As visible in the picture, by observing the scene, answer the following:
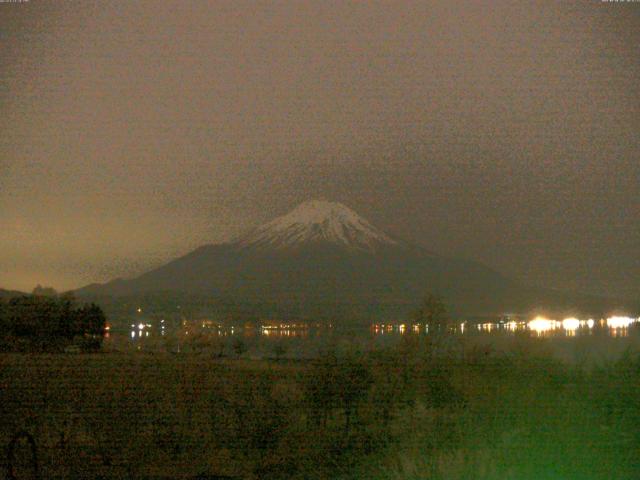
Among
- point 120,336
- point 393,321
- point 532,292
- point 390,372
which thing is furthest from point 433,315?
point 532,292

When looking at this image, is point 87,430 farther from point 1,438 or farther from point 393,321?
point 393,321

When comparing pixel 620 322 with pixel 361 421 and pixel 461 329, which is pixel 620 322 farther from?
pixel 361 421

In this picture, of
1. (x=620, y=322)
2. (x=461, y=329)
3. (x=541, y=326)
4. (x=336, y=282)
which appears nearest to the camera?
(x=541, y=326)

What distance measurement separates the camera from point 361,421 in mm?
10609

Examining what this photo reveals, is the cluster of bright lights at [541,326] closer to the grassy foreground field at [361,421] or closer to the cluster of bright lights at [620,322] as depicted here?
the cluster of bright lights at [620,322]

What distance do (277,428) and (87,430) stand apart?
113 inches

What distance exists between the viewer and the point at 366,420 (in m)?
10.6

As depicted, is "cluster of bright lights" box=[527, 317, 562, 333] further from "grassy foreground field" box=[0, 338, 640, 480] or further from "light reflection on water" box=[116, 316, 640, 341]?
"grassy foreground field" box=[0, 338, 640, 480]

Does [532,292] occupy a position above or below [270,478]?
above

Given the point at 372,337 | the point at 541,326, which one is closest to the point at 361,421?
the point at 372,337

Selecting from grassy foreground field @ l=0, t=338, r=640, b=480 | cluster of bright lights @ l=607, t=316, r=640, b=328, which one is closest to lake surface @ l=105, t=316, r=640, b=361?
cluster of bright lights @ l=607, t=316, r=640, b=328

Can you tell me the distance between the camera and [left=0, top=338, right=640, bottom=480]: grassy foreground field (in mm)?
7145

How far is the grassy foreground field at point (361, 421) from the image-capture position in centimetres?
714

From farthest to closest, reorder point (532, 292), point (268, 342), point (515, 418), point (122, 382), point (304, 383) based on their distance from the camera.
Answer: point (532, 292) < point (268, 342) < point (122, 382) < point (304, 383) < point (515, 418)
